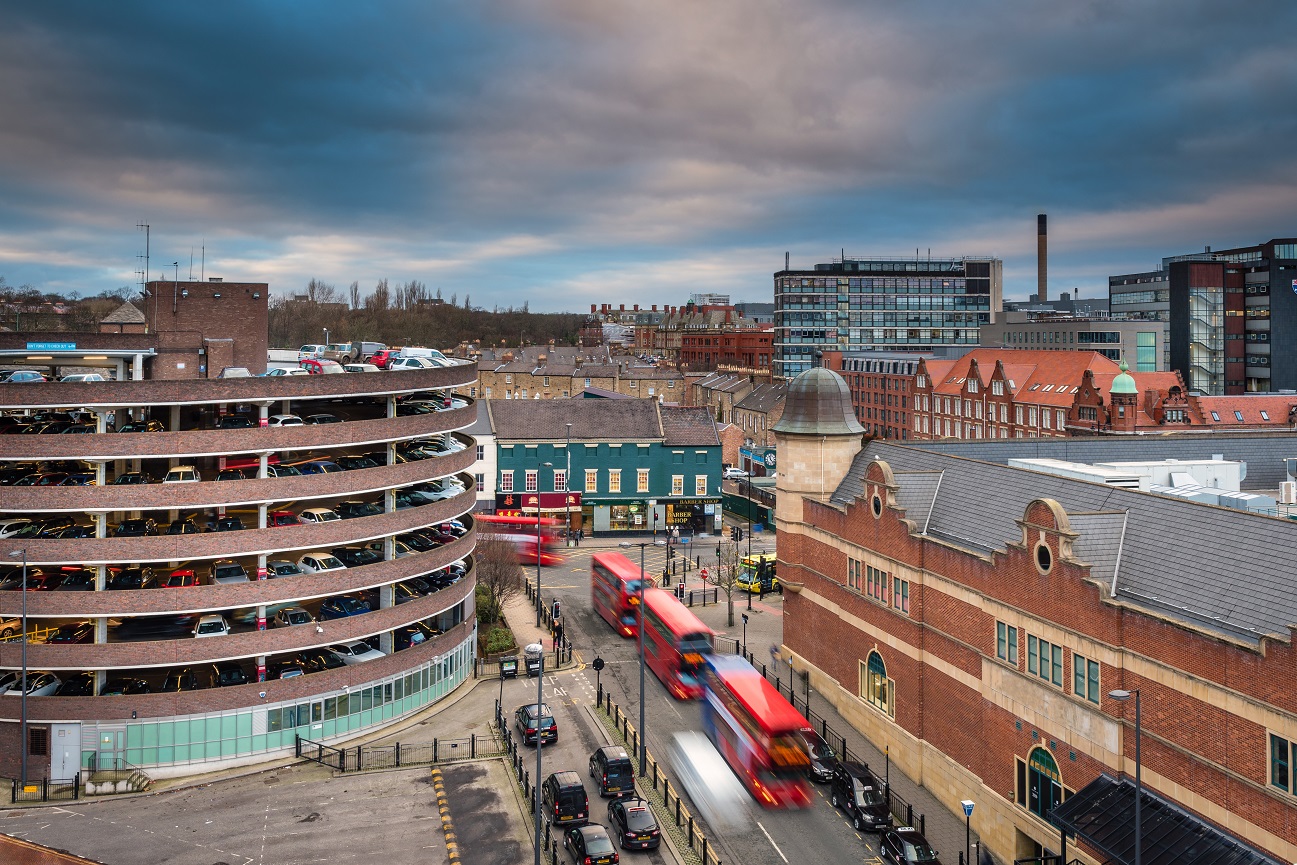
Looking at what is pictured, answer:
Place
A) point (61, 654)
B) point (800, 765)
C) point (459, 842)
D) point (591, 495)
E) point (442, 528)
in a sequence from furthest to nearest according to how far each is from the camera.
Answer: point (591, 495) → point (442, 528) → point (61, 654) → point (800, 765) → point (459, 842)

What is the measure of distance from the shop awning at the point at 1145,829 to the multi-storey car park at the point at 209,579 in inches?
1139

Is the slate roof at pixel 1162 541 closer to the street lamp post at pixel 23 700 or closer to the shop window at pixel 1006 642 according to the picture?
the shop window at pixel 1006 642

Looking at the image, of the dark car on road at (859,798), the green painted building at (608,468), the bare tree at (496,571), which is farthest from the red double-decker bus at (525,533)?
the dark car on road at (859,798)

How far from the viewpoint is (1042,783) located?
3322cm

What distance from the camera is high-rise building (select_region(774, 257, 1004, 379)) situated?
168875 mm

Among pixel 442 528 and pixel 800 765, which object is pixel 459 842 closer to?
pixel 800 765

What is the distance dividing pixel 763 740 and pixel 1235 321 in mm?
126917

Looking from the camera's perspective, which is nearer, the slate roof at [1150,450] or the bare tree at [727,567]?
the slate roof at [1150,450]

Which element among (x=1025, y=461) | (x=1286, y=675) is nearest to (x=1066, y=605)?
(x=1286, y=675)

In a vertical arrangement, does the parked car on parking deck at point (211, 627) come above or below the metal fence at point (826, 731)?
above

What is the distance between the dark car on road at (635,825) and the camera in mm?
33938

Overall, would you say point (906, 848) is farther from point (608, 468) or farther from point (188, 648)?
point (608, 468)

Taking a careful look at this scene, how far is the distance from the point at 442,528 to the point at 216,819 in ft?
67.7

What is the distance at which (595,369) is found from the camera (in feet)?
493
